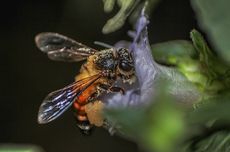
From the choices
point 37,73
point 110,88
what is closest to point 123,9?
point 110,88

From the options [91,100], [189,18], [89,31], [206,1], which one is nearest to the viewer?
[206,1]

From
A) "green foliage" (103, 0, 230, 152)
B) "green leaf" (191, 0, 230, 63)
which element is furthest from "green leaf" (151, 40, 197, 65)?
"green leaf" (191, 0, 230, 63)

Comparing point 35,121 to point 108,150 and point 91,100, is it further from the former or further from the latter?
point 91,100

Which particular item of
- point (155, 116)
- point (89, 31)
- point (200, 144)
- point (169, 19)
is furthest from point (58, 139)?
point (155, 116)

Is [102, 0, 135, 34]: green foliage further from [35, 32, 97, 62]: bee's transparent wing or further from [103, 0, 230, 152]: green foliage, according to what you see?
[35, 32, 97, 62]: bee's transparent wing

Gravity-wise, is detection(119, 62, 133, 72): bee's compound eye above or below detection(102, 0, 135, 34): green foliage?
below

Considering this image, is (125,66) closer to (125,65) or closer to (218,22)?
(125,65)
